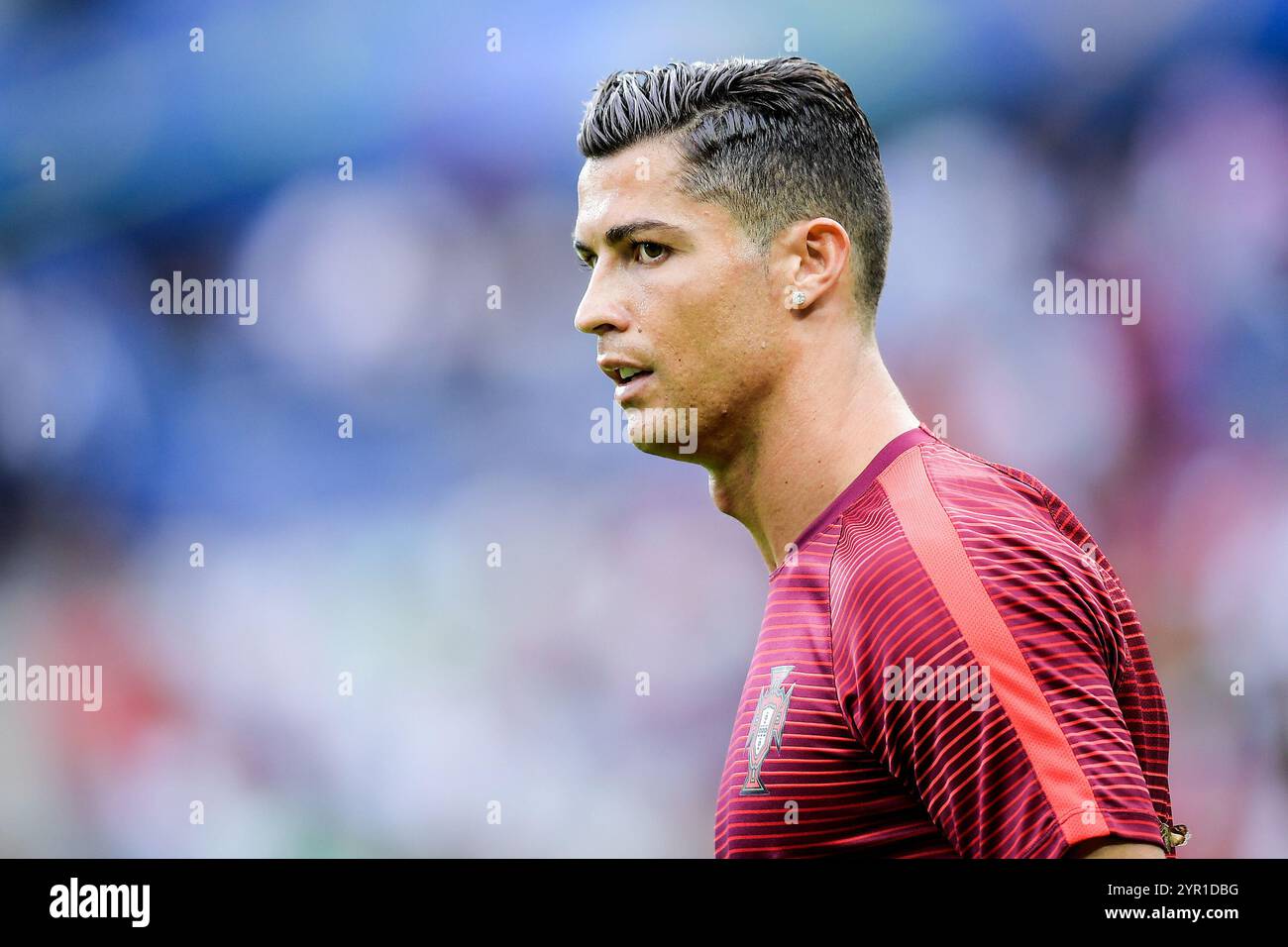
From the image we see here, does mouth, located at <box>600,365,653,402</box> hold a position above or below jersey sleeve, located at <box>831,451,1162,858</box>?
above

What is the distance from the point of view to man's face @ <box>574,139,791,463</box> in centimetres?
233

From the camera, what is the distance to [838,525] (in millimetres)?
2152

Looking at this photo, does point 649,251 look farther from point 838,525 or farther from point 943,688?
point 943,688

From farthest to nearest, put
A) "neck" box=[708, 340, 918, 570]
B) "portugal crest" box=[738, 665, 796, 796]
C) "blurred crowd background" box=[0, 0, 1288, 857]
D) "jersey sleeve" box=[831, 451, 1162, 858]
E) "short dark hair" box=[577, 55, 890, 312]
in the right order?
1. "blurred crowd background" box=[0, 0, 1288, 857]
2. "short dark hair" box=[577, 55, 890, 312]
3. "neck" box=[708, 340, 918, 570]
4. "portugal crest" box=[738, 665, 796, 796]
5. "jersey sleeve" box=[831, 451, 1162, 858]

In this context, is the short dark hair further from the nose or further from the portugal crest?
the portugal crest

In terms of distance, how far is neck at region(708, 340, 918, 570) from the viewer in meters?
2.28

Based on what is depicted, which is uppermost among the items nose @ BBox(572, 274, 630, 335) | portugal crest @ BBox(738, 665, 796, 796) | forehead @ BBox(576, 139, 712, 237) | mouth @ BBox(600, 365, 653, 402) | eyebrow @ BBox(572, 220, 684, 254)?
forehead @ BBox(576, 139, 712, 237)

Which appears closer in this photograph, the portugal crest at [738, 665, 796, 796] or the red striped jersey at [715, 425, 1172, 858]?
the red striped jersey at [715, 425, 1172, 858]

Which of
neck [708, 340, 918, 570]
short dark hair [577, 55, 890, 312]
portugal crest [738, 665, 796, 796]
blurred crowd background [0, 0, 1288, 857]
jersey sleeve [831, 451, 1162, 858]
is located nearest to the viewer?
jersey sleeve [831, 451, 1162, 858]

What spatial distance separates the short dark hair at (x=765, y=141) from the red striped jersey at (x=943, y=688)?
520 millimetres

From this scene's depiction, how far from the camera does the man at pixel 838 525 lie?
1.68 meters

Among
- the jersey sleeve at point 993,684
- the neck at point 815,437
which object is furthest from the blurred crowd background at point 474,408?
the jersey sleeve at point 993,684

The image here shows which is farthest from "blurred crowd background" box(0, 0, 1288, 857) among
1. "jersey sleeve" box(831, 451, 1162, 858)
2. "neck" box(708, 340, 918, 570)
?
"jersey sleeve" box(831, 451, 1162, 858)
